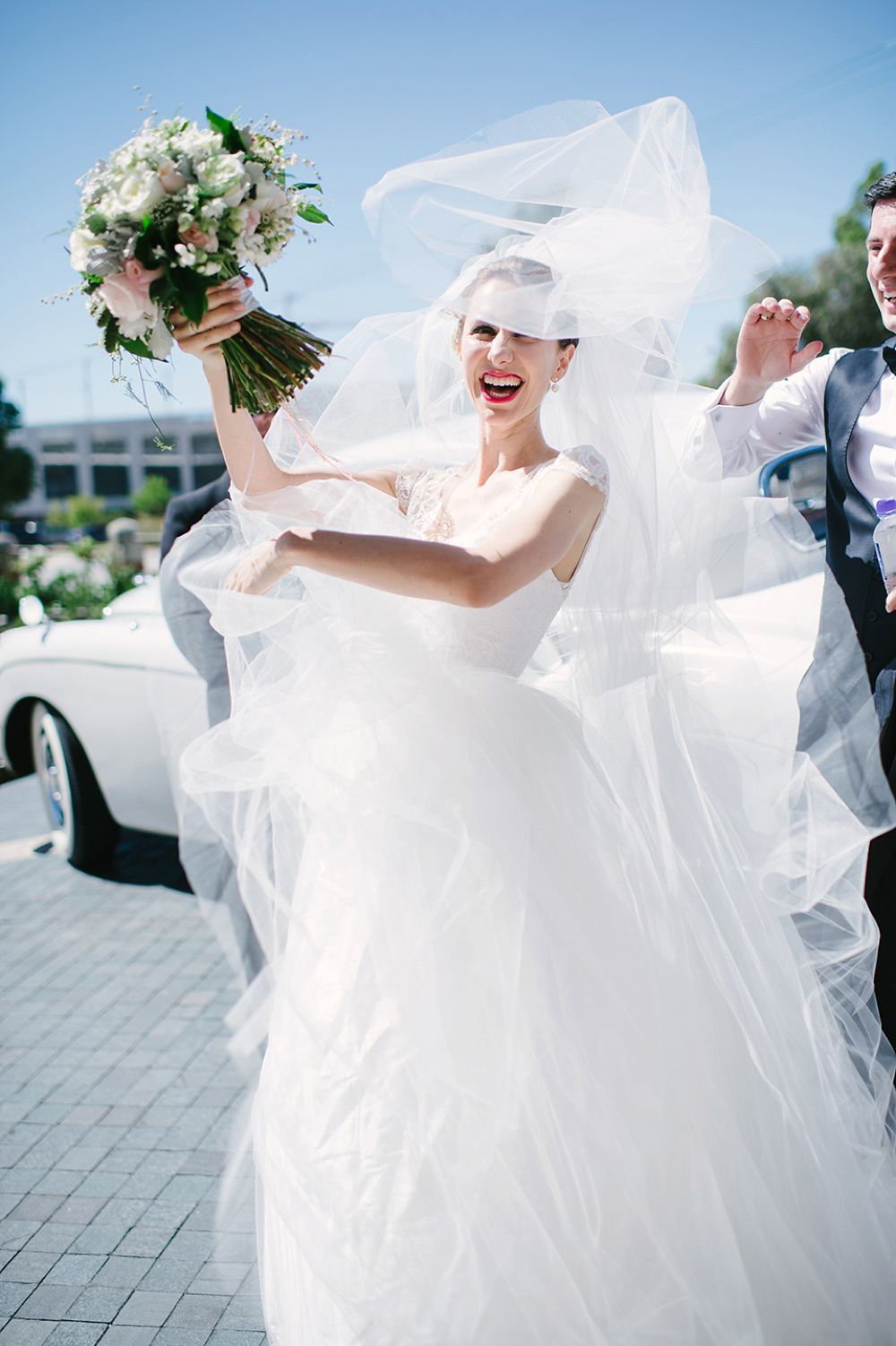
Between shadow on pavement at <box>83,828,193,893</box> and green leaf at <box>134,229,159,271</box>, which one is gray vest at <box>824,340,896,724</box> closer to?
green leaf at <box>134,229,159,271</box>

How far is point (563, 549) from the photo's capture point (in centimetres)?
186

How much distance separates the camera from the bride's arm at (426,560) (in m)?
1.72

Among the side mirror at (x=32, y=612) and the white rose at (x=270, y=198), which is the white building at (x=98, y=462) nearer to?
the side mirror at (x=32, y=612)

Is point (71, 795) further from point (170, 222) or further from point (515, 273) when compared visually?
point (515, 273)

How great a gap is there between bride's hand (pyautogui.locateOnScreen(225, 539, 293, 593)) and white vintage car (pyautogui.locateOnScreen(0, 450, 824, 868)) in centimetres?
175

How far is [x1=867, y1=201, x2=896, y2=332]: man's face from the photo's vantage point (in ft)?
7.00

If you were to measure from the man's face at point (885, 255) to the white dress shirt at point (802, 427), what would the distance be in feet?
0.61

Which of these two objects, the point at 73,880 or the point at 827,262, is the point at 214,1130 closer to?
the point at 73,880

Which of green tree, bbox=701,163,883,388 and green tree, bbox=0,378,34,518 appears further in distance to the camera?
green tree, bbox=0,378,34,518

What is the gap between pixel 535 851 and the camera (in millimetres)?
1910

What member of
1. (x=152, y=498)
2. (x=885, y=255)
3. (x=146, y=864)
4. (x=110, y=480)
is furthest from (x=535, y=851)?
(x=110, y=480)

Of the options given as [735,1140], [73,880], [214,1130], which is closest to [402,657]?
[735,1140]

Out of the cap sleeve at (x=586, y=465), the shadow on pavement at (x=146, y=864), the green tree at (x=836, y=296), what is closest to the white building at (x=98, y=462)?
the green tree at (x=836, y=296)

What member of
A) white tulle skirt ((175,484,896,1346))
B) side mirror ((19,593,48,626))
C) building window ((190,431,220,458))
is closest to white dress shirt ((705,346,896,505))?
white tulle skirt ((175,484,896,1346))
